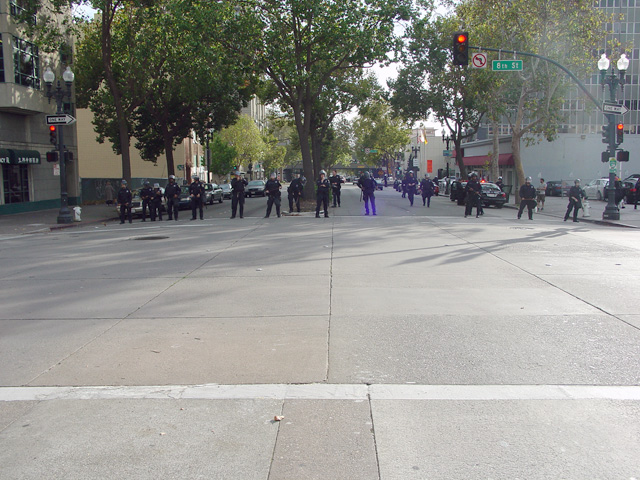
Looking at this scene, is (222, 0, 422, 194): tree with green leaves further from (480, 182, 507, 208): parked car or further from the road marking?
the road marking

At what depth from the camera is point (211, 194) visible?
127 ft

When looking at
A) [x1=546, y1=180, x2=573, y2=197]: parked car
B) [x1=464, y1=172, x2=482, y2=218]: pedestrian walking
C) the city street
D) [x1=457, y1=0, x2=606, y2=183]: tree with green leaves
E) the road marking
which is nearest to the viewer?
the city street

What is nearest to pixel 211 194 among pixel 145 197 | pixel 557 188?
pixel 145 197

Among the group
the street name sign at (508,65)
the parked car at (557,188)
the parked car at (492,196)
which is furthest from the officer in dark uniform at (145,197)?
the parked car at (557,188)

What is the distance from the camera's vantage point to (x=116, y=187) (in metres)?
42.9

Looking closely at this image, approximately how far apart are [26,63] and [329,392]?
2856cm

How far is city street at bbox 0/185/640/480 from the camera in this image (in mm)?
3775

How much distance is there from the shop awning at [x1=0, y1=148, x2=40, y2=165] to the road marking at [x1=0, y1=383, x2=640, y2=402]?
81.1 ft

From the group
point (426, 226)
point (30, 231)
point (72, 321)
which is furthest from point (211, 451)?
point (30, 231)

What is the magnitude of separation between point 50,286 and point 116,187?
3520 centimetres

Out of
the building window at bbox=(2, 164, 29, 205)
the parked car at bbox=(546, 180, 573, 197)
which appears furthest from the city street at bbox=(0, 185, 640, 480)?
the parked car at bbox=(546, 180, 573, 197)

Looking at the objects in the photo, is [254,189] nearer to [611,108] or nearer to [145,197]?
[145,197]

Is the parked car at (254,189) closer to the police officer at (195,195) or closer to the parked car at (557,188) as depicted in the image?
the parked car at (557,188)

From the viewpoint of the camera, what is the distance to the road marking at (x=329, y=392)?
4.76 meters
